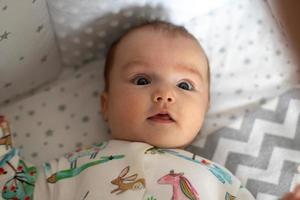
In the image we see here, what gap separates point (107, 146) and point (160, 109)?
146 mm

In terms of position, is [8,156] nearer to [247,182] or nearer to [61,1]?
[61,1]

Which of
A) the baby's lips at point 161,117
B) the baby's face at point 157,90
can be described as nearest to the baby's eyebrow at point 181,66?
the baby's face at point 157,90

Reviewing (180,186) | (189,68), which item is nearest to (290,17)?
(189,68)

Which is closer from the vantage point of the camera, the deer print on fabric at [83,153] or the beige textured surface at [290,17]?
the deer print on fabric at [83,153]

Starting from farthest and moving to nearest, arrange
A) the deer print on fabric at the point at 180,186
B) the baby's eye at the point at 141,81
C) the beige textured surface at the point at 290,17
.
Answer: the beige textured surface at the point at 290,17 → the baby's eye at the point at 141,81 → the deer print on fabric at the point at 180,186

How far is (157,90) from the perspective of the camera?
1223 mm

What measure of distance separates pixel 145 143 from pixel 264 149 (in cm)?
30

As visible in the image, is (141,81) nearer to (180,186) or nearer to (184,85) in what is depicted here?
(184,85)

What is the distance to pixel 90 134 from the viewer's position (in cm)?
138

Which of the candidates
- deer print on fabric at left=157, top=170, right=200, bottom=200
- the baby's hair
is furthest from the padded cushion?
deer print on fabric at left=157, top=170, right=200, bottom=200

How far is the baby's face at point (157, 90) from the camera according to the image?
1.22 meters

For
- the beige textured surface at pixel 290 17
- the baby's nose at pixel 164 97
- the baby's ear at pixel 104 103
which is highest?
the beige textured surface at pixel 290 17

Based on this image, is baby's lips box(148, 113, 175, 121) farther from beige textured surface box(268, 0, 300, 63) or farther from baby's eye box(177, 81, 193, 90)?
beige textured surface box(268, 0, 300, 63)

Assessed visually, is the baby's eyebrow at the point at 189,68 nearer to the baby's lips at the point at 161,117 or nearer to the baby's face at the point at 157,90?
the baby's face at the point at 157,90
